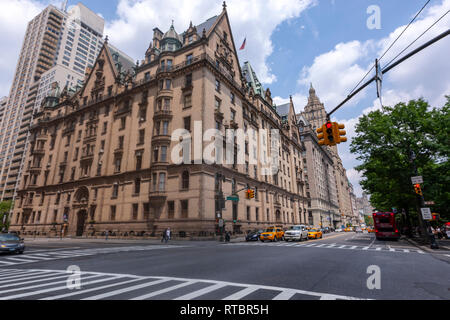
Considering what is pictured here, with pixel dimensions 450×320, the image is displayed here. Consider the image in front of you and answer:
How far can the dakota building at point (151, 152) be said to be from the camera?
32.6 m

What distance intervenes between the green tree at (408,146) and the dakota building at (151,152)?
18.1 m

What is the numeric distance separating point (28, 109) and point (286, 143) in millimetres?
111981

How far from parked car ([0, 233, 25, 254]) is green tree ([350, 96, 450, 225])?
32.2 meters

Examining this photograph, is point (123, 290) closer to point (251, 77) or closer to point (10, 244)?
point (10, 244)

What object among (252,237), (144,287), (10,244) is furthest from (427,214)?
(10,244)

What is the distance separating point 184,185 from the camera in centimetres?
3200

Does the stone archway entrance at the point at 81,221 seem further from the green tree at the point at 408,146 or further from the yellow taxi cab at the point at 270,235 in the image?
the green tree at the point at 408,146

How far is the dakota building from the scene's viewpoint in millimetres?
32594

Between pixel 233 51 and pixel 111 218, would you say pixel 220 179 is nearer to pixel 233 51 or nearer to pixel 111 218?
pixel 111 218

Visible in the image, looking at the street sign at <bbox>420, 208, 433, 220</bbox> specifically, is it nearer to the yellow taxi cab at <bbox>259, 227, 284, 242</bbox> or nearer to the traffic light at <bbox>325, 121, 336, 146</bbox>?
the traffic light at <bbox>325, 121, 336, 146</bbox>

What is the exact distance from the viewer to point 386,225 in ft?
99.5

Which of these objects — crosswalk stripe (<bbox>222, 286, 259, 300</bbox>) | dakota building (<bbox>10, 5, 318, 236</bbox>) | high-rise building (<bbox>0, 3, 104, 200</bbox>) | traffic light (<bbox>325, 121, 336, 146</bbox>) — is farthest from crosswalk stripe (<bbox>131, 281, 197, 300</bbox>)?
high-rise building (<bbox>0, 3, 104, 200</bbox>)

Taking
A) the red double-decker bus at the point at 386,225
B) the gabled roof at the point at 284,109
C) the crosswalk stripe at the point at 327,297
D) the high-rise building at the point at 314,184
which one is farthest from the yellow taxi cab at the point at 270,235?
the high-rise building at the point at 314,184

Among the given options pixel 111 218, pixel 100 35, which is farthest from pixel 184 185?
pixel 100 35
